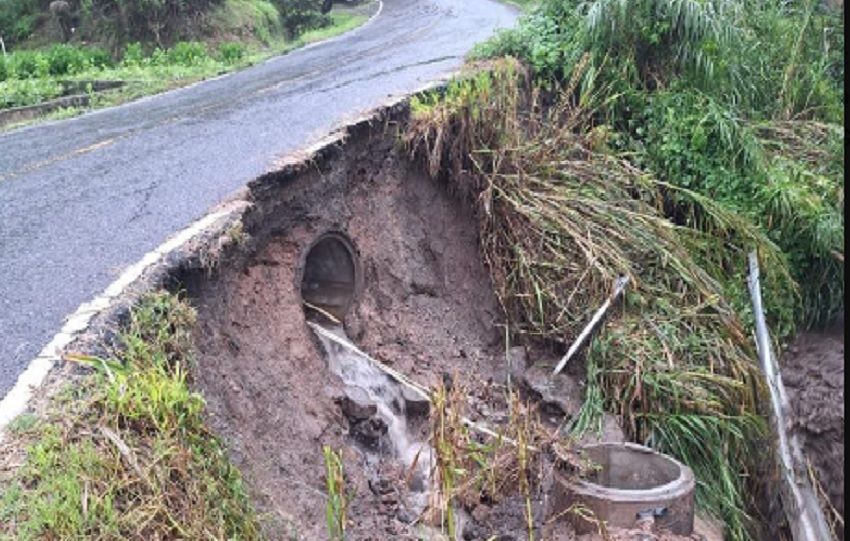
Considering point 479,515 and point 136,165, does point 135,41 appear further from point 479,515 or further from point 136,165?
point 479,515

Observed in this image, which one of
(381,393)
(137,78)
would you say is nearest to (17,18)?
(137,78)

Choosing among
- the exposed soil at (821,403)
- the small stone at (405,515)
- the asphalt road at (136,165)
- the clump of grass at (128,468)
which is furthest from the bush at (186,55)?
the clump of grass at (128,468)

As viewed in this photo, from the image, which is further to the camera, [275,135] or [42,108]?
[42,108]

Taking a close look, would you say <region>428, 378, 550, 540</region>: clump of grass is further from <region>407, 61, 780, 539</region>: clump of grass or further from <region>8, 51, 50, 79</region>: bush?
<region>8, 51, 50, 79</region>: bush

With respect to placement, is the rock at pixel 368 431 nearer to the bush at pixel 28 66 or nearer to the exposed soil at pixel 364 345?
the exposed soil at pixel 364 345

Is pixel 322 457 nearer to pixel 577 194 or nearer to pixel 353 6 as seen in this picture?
pixel 577 194

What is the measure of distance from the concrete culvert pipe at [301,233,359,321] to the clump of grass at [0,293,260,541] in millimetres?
2531

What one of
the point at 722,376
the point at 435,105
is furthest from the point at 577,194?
the point at 722,376

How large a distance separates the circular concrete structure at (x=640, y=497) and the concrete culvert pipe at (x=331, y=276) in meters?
2.22

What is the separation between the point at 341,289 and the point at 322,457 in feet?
5.97

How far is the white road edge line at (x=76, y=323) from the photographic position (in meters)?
3.97

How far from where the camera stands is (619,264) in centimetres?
730

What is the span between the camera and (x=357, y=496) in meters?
5.55

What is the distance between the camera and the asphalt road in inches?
210
